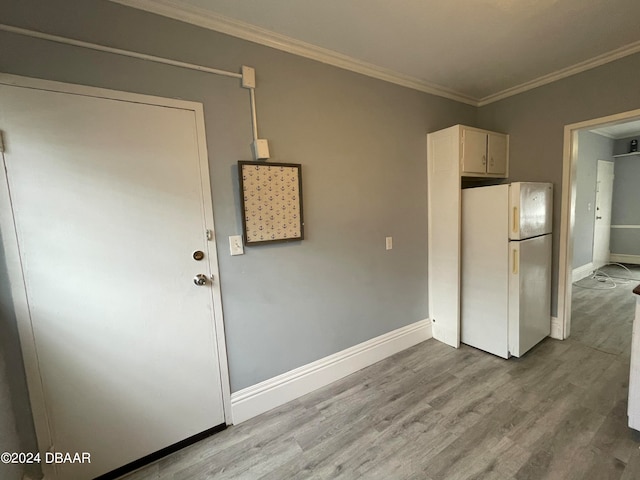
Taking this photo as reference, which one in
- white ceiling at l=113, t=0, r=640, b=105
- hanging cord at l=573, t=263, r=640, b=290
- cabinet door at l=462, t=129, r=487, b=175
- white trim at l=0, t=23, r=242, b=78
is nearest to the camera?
white trim at l=0, t=23, r=242, b=78

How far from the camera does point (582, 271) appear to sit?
4.75 meters

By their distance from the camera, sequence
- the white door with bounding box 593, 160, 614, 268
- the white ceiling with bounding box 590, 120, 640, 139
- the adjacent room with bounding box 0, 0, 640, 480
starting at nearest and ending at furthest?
the adjacent room with bounding box 0, 0, 640, 480
the white ceiling with bounding box 590, 120, 640, 139
the white door with bounding box 593, 160, 614, 268

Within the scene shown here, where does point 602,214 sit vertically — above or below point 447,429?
above

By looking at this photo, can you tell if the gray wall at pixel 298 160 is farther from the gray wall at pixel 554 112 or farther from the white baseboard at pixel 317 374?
the gray wall at pixel 554 112

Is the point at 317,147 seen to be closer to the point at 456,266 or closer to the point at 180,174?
the point at 180,174

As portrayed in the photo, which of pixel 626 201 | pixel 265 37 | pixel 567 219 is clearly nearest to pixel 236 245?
pixel 265 37

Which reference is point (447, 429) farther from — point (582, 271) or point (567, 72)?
point (582, 271)

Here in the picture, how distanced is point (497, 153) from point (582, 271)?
3.70 m

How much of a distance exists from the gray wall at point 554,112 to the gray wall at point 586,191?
8.29ft

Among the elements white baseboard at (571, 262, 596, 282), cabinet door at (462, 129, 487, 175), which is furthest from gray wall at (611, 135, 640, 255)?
cabinet door at (462, 129, 487, 175)

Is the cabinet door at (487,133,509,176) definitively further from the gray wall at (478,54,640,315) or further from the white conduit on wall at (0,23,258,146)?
the white conduit on wall at (0,23,258,146)

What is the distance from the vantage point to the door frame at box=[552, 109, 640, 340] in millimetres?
2529

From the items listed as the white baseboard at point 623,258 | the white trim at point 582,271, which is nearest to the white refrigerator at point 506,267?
the white trim at point 582,271

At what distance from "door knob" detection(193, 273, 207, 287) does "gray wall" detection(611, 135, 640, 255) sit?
7754mm
